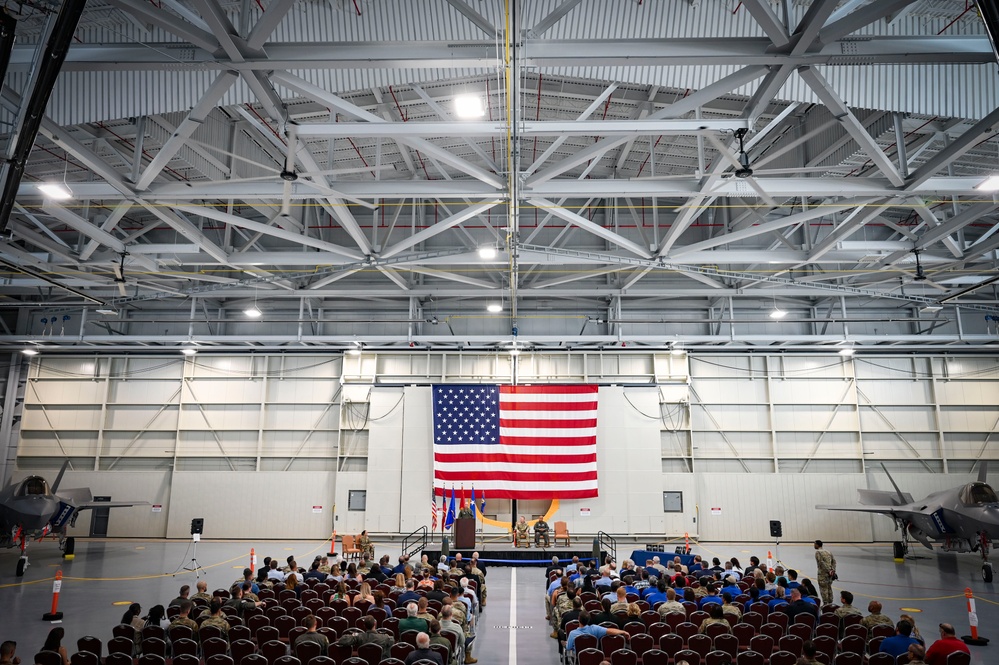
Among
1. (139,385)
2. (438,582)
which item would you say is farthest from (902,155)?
(139,385)

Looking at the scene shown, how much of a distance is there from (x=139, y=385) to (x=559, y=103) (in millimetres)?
22196

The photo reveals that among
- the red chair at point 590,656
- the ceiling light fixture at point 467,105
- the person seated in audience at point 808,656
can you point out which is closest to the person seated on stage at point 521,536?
the red chair at point 590,656

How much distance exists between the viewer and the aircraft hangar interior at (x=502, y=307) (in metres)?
9.52

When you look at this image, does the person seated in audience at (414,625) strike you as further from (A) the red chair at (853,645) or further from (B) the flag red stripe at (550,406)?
(B) the flag red stripe at (550,406)

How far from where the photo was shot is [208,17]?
24.0 ft

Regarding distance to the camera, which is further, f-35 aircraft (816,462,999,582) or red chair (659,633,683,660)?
f-35 aircraft (816,462,999,582)

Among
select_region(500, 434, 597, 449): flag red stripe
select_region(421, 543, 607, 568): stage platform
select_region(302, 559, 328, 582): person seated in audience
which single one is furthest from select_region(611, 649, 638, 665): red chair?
select_region(500, 434, 597, 449): flag red stripe

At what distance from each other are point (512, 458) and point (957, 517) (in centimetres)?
1450

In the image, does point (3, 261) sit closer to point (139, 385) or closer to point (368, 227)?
point (368, 227)

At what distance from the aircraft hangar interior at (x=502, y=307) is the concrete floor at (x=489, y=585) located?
18cm

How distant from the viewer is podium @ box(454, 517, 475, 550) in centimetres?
2044

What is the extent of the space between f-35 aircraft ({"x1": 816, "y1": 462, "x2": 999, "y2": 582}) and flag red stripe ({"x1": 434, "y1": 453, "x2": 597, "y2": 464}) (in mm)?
9925

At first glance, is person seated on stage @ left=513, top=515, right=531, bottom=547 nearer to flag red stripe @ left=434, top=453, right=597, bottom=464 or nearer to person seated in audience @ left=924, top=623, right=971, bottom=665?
flag red stripe @ left=434, top=453, right=597, bottom=464

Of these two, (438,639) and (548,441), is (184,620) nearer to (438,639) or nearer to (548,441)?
(438,639)
